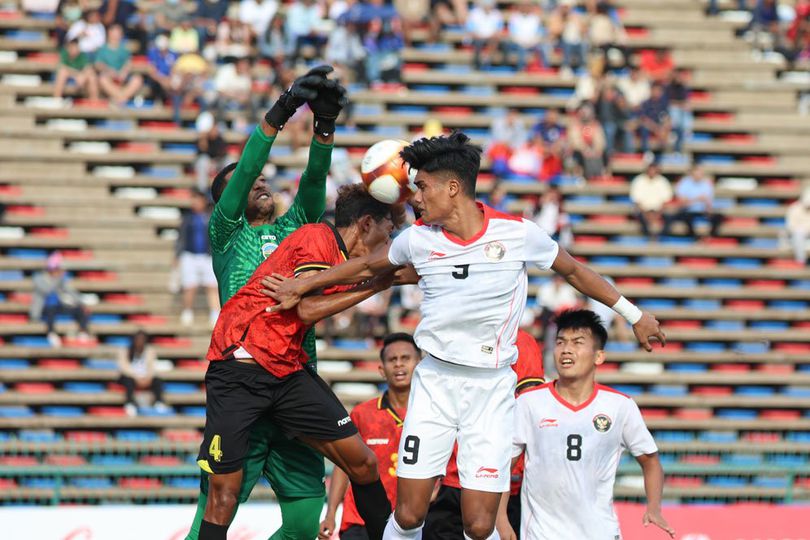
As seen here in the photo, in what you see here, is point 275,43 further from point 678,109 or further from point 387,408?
point 387,408

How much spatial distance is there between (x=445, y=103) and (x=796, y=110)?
19.9ft

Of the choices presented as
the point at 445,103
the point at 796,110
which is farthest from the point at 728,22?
the point at 445,103

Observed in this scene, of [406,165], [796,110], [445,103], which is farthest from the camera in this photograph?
[796,110]

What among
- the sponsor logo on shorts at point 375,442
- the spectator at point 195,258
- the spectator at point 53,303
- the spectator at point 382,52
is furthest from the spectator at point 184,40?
the sponsor logo on shorts at point 375,442

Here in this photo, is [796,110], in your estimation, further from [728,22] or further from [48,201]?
[48,201]

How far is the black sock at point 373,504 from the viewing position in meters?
7.48

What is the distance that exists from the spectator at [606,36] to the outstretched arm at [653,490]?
1486 centimetres

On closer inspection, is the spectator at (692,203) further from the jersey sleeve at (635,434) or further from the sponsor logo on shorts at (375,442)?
the jersey sleeve at (635,434)

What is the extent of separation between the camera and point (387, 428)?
8562 mm

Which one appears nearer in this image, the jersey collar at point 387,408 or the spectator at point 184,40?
the jersey collar at point 387,408

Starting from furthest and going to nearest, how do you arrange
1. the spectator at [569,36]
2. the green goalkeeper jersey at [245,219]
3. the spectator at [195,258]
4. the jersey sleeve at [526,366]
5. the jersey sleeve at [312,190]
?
the spectator at [569,36], the spectator at [195,258], the jersey sleeve at [526,366], the jersey sleeve at [312,190], the green goalkeeper jersey at [245,219]

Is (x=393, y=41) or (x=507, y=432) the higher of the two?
(x=393, y=41)

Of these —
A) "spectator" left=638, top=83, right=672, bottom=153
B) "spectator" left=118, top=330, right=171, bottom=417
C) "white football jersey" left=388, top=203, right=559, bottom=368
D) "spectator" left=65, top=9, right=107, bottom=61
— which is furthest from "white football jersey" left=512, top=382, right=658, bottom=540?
"spectator" left=65, top=9, right=107, bottom=61

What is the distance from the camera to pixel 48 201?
64.1 ft
